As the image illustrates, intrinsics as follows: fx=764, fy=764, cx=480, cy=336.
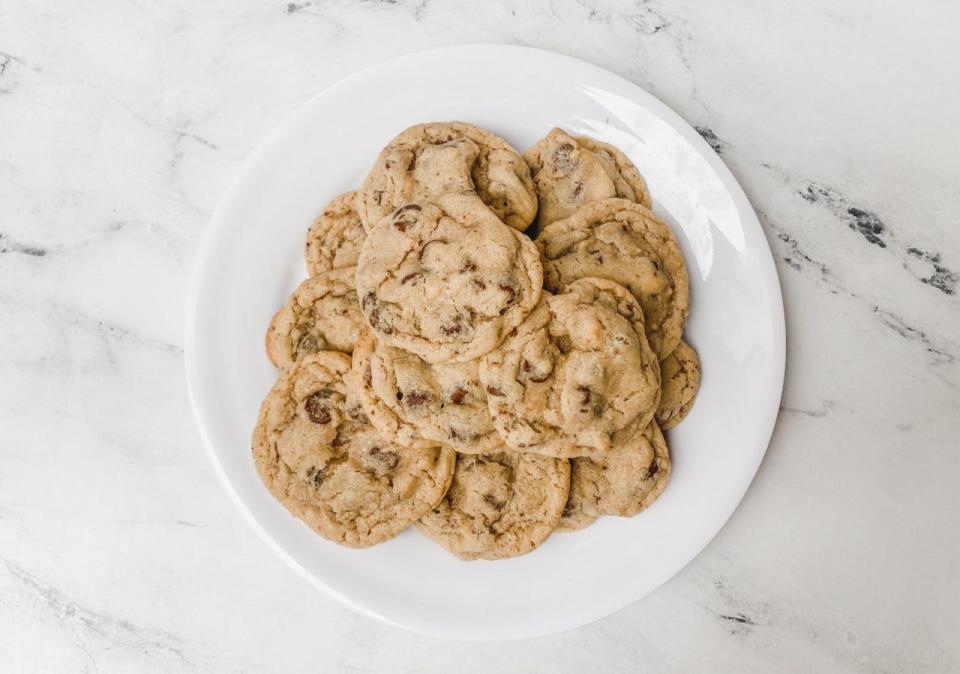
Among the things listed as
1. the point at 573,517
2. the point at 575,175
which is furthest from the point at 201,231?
the point at 573,517

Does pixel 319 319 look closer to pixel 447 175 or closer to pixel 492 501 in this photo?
pixel 447 175

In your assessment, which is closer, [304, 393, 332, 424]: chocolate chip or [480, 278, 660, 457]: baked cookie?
[480, 278, 660, 457]: baked cookie

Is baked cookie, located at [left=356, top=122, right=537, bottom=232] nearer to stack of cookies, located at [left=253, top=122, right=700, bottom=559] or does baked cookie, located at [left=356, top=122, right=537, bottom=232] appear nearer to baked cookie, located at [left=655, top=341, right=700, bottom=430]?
stack of cookies, located at [left=253, top=122, right=700, bottom=559]

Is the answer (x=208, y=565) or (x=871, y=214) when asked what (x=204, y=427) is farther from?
(x=871, y=214)

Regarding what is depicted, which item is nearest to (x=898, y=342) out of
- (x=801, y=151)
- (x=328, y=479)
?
(x=801, y=151)

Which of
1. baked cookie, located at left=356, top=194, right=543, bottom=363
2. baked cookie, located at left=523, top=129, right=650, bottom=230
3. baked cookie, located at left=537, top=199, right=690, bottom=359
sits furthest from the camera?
baked cookie, located at left=523, top=129, right=650, bottom=230

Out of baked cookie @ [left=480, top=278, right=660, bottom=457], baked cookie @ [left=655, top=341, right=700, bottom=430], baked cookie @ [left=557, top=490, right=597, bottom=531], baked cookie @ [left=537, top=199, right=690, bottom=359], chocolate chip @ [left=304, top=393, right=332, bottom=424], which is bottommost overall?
baked cookie @ [left=557, top=490, right=597, bottom=531]

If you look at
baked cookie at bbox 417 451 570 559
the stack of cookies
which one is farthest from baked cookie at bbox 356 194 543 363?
baked cookie at bbox 417 451 570 559
